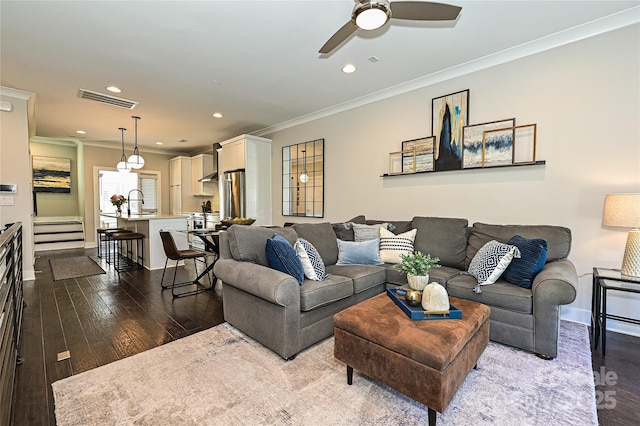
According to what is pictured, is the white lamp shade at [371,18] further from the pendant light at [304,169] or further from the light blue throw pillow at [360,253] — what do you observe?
the pendant light at [304,169]

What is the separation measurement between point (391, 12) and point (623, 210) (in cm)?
235

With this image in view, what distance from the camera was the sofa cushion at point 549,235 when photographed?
8.48 feet

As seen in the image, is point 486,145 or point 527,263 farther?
point 486,145

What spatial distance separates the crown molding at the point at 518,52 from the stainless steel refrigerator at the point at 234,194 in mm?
2479

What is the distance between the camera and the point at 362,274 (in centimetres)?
277

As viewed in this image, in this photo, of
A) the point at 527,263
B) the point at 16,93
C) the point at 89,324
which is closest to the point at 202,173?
the point at 16,93

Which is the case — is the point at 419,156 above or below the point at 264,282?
above

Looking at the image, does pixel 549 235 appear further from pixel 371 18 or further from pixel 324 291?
pixel 371 18

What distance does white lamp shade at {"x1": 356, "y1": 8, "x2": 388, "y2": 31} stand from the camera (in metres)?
1.73

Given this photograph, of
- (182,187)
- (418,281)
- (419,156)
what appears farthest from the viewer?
(182,187)

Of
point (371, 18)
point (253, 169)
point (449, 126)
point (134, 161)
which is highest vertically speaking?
point (371, 18)

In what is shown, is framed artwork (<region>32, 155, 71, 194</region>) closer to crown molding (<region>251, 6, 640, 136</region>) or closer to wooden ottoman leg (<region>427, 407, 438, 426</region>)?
crown molding (<region>251, 6, 640, 136</region>)

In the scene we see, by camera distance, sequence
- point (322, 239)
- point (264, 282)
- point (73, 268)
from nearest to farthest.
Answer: point (264, 282)
point (322, 239)
point (73, 268)

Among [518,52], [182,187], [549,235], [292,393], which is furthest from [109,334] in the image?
[182,187]
